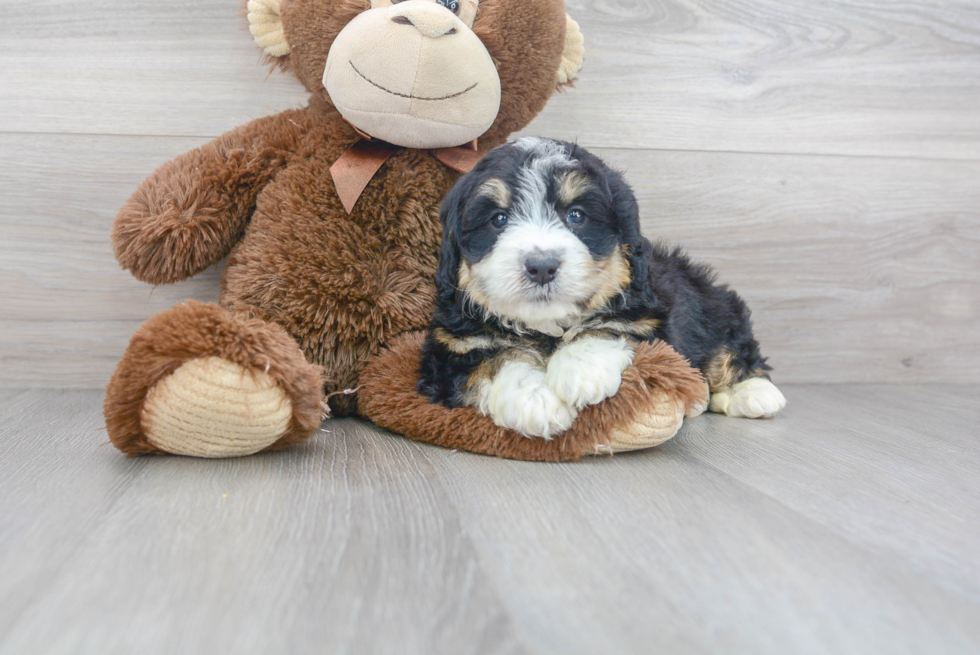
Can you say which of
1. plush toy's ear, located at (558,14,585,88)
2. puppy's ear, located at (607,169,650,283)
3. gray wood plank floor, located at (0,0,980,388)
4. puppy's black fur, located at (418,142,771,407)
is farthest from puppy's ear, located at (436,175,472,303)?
gray wood plank floor, located at (0,0,980,388)

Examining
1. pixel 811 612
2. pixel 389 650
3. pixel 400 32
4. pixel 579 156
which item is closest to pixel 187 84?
pixel 400 32

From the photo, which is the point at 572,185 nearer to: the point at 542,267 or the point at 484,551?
the point at 542,267

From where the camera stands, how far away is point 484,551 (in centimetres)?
110

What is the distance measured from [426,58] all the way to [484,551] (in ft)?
3.80

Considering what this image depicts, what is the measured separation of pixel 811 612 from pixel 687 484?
51cm

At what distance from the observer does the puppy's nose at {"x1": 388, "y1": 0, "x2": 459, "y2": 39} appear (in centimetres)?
171

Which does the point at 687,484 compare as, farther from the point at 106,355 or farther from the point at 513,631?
the point at 106,355

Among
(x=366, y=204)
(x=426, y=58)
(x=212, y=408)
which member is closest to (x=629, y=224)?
(x=426, y=58)

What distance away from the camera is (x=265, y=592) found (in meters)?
0.96

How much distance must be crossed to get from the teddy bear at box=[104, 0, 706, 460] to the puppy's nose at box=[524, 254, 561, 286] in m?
0.29

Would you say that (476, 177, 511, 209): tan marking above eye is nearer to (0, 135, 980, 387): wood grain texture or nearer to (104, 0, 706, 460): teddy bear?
(104, 0, 706, 460): teddy bear

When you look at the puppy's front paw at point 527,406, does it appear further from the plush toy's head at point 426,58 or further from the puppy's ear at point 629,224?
the plush toy's head at point 426,58

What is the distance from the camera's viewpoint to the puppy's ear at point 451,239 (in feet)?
5.27

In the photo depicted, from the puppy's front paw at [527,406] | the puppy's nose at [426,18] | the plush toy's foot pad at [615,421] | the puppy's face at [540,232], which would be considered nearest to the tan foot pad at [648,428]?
the plush toy's foot pad at [615,421]
